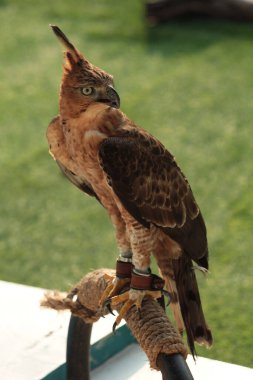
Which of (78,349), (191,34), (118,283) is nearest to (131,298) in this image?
(118,283)

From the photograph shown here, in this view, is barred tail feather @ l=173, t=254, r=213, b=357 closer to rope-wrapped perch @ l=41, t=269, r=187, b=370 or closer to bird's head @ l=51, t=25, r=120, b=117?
rope-wrapped perch @ l=41, t=269, r=187, b=370

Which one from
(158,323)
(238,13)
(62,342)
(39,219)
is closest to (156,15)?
(238,13)

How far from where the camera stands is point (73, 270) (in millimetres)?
5012

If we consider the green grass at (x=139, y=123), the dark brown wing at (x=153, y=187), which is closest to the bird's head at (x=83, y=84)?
the dark brown wing at (x=153, y=187)

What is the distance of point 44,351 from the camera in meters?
3.08

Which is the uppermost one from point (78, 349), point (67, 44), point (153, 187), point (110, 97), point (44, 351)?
point (67, 44)

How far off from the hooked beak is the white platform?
3.55ft

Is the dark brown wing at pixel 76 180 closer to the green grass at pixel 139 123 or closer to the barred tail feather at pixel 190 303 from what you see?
the barred tail feather at pixel 190 303

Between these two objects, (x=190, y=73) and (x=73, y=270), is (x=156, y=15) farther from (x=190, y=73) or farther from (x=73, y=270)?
(x=73, y=270)

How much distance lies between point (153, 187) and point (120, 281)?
11.4 inches

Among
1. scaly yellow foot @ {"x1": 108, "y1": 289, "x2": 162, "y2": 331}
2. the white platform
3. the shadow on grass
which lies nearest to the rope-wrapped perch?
scaly yellow foot @ {"x1": 108, "y1": 289, "x2": 162, "y2": 331}

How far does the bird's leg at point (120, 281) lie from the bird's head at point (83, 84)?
0.49 m

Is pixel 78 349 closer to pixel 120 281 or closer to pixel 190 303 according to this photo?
pixel 120 281

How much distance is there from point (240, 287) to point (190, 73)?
10.9 feet
